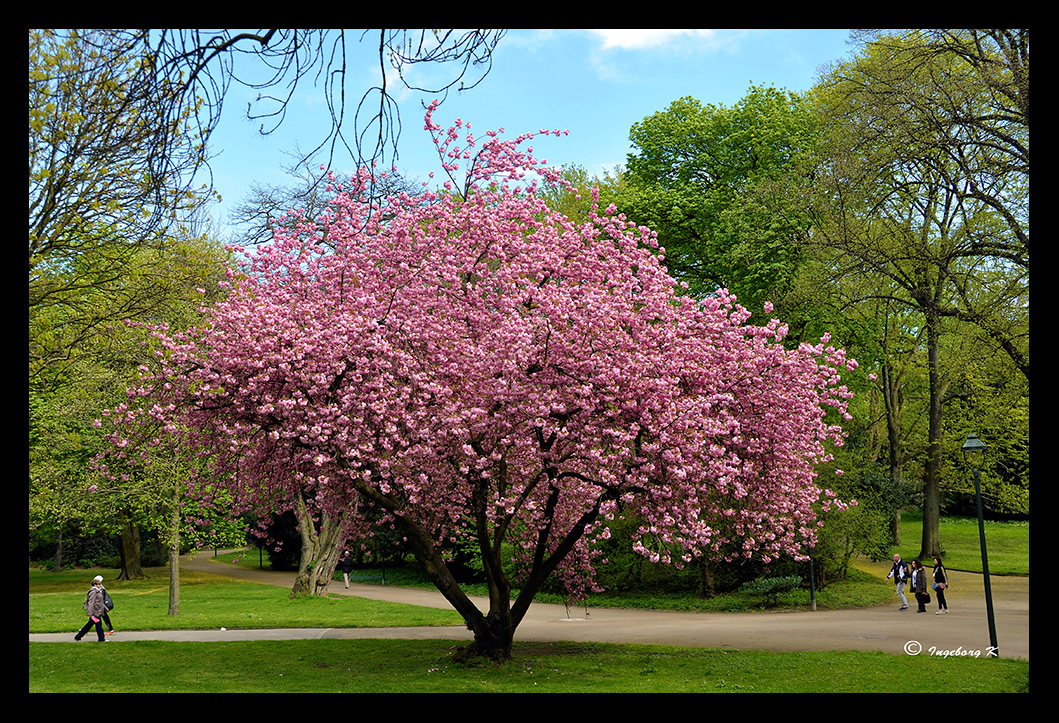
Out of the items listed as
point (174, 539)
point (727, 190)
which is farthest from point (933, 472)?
point (174, 539)

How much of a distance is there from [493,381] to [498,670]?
15.6 feet

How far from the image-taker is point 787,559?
2447cm

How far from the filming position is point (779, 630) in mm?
18484

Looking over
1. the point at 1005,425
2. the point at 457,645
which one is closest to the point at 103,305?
the point at 457,645

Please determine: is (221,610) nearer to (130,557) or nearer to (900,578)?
(130,557)

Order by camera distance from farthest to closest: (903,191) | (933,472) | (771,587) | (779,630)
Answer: (933,472), (903,191), (771,587), (779,630)

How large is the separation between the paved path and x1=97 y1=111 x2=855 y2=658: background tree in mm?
4243

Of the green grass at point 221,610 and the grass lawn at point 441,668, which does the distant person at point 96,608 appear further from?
the green grass at point 221,610

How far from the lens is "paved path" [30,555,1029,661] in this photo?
16.0 meters

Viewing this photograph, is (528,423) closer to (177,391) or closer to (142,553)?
(177,391)

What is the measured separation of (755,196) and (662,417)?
16295 mm

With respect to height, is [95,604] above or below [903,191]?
below

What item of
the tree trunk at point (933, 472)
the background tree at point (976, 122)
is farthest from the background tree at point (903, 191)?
the tree trunk at point (933, 472)

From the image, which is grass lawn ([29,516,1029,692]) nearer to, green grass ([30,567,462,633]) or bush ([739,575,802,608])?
green grass ([30,567,462,633])
